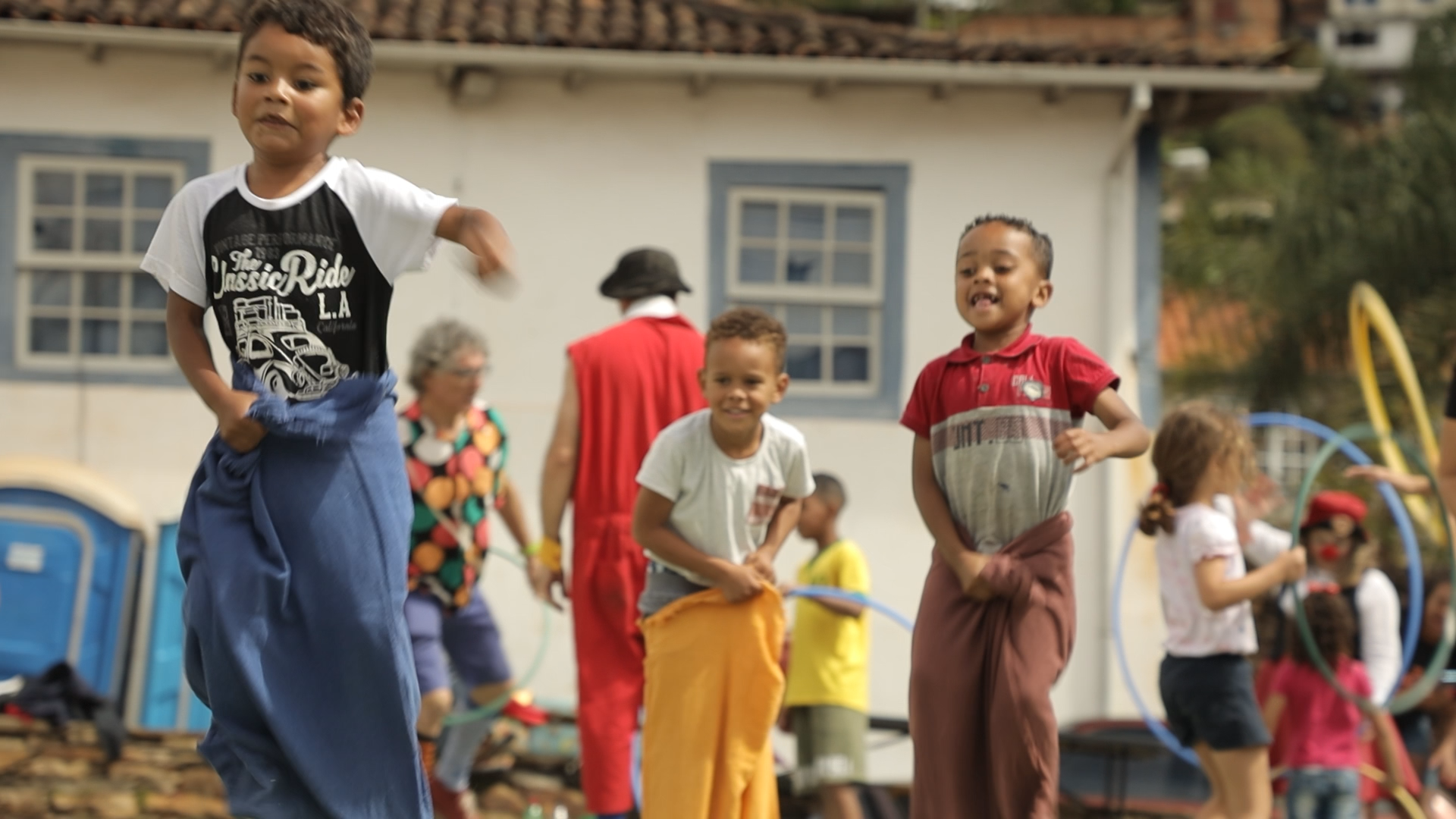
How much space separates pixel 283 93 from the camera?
3580mm

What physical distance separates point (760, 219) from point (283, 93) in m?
8.11

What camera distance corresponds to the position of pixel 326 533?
3.60 meters

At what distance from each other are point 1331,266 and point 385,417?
1532 cm

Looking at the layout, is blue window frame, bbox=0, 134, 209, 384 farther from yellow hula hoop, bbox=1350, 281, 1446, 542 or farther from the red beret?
yellow hula hoop, bbox=1350, 281, 1446, 542

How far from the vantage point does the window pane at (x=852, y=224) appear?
11.6 metres

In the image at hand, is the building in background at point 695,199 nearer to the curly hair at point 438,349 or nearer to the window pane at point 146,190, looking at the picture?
the window pane at point 146,190

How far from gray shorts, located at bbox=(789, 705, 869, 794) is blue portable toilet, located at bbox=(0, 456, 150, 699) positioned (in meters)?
5.64

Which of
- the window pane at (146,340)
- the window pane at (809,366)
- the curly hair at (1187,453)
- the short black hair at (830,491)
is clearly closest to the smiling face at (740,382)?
the curly hair at (1187,453)

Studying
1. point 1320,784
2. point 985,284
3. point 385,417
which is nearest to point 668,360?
point 985,284

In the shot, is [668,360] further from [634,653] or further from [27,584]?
[27,584]

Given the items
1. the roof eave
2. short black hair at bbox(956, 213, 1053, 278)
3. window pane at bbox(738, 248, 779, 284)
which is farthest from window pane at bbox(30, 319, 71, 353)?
short black hair at bbox(956, 213, 1053, 278)

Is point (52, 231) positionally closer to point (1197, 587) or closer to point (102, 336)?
point (102, 336)

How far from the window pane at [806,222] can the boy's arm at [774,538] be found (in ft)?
22.2

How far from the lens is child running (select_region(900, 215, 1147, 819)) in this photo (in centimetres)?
422
